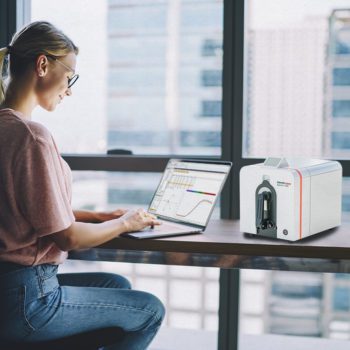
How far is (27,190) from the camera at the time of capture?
1429mm

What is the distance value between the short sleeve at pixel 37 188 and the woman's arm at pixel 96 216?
0.56m

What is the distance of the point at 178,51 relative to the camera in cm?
268

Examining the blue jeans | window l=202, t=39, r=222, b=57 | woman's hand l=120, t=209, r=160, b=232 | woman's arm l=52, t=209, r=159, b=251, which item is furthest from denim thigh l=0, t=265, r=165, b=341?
window l=202, t=39, r=222, b=57

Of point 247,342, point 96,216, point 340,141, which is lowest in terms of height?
point 247,342

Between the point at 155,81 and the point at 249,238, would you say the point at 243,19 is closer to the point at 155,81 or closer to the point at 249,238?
the point at 155,81

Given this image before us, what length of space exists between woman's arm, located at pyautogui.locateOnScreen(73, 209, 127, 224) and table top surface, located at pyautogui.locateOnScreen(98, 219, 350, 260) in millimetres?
239

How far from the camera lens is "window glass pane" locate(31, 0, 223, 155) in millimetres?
2668

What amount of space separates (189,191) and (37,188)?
2.53 ft

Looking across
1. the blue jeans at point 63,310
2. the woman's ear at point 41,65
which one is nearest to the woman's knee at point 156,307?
the blue jeans at point 63,310

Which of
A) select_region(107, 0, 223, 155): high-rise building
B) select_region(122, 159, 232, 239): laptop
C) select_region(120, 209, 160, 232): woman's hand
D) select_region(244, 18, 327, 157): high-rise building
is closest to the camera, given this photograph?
select_region(120, 209, 160, 232): woman's hand

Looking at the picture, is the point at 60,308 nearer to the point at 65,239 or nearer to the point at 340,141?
the point at 65,239

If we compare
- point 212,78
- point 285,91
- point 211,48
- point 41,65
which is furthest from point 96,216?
point 285,91

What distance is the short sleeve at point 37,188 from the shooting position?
1432 mm

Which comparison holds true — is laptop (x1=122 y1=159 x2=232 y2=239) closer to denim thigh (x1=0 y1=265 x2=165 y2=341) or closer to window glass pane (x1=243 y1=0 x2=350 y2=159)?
denim thigh (x1=0 y1=265 x2=165 y2=341)
